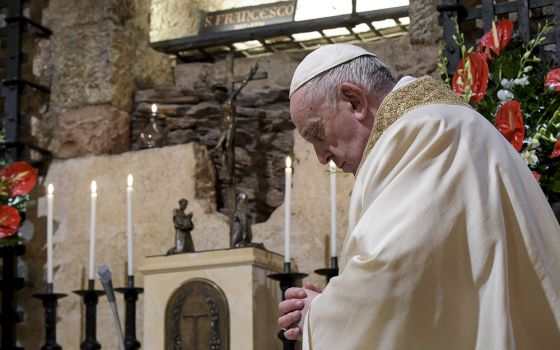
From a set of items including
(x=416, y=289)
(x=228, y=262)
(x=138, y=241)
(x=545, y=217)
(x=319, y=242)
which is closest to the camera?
(x=416, y=289)

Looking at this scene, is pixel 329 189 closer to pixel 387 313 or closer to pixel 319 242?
pixel 319 242

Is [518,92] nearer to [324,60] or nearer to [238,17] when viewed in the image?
[324,60]

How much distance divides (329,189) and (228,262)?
2.18ft

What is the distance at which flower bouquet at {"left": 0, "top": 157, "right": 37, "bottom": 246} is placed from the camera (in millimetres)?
3836

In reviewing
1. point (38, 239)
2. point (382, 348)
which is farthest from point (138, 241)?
point (382, 348)

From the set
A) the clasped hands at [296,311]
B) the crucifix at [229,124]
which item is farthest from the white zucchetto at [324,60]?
the crucifix at [229,124]

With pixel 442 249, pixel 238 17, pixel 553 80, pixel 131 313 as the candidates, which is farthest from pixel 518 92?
pixel 238 17

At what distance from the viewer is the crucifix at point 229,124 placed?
3.79 meters

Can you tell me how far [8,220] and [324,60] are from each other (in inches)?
89.9

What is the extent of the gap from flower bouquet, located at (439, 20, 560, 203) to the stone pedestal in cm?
85

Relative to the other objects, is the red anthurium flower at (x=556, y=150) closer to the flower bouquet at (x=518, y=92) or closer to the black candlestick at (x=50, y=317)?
the flower bouquet at (x=518, y=92)

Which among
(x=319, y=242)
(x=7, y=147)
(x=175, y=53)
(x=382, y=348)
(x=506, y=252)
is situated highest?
(x=175, y=53)

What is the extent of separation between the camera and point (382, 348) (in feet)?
5.08

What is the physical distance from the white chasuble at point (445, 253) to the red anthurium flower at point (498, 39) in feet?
4.96
